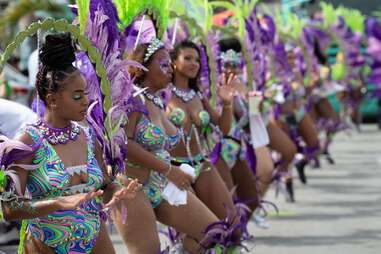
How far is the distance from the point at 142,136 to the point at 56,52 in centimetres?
151

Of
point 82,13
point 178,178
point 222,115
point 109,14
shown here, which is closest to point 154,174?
point 178,178

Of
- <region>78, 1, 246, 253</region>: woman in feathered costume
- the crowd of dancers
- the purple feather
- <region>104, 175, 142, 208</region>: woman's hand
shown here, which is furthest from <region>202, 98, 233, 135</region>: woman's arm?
<region>104, 175, 142, 208</region>: woman's hand

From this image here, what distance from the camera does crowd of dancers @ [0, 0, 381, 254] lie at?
5.07 metres

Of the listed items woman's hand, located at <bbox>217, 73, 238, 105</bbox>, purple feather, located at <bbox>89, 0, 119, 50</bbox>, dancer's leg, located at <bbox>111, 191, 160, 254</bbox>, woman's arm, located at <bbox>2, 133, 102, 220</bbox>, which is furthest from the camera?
woman's hand, located at <bbox>217, 73, 238, 105</bbox>

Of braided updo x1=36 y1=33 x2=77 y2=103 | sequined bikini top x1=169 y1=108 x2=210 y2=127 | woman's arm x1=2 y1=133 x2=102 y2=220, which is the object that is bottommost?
sequined bikini top x1=169 y1=108 x2=210 y2=127

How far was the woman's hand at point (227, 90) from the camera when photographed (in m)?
8.23

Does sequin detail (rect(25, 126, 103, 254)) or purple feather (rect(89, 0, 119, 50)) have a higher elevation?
purple feather (rect(89, 0, 119, 50))

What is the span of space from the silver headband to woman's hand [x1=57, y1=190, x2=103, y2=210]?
2.27 meters

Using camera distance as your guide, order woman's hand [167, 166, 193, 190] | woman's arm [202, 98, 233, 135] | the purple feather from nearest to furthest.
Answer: the purple feather, woman's hand [167, 166, 193, 190], woman's arm [202, 98, 233, 135]

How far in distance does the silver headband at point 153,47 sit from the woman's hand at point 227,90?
1236 mm

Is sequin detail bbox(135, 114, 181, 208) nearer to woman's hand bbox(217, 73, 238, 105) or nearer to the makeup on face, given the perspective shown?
the makeup on face

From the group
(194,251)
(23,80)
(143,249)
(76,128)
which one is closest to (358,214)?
(23,80)

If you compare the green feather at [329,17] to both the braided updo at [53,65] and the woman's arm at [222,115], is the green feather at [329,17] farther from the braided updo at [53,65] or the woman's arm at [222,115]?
the braided updo at [53,65]

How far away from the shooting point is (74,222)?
5.10m
